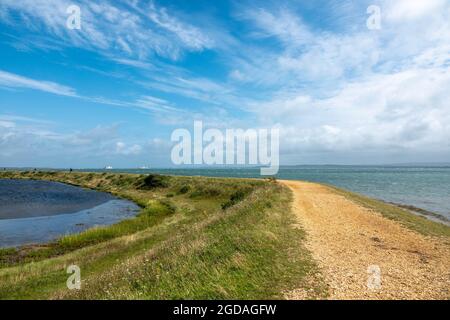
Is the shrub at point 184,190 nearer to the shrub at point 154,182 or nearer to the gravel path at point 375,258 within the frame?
the shrub at point 154,182

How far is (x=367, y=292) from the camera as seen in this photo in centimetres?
1079

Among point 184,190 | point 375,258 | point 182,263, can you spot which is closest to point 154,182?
point 184,190

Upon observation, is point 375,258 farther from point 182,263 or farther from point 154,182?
point 154,182

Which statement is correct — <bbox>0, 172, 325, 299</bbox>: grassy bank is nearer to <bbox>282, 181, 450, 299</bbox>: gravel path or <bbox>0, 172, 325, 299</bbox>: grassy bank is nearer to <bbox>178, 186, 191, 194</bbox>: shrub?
<bbox>282, 181, 450, 299</bbox>: gravel path

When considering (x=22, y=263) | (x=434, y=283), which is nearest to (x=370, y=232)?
(x=434, y=283)

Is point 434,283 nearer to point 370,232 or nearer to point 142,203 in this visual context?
point 370,232

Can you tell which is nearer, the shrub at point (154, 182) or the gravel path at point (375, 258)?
the gravel path at point (375, 258)

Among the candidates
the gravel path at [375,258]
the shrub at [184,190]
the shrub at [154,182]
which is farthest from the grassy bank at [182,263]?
the shrub at [154,182]

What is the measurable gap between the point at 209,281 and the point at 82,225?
32.5 m

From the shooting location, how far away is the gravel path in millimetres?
11055

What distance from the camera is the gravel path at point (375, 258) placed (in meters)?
11.1

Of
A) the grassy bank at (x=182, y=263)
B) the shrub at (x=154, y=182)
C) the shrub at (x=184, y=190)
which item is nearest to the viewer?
the grassy bank at (x=182, y=263)

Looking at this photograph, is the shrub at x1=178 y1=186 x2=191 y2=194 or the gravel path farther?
the shrub at x1=178 y1=186 x2=191 y2=194

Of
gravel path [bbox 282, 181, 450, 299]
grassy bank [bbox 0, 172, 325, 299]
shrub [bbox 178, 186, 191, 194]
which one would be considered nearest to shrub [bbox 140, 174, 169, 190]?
shrub [bbox 178, 186, 191, 194]
